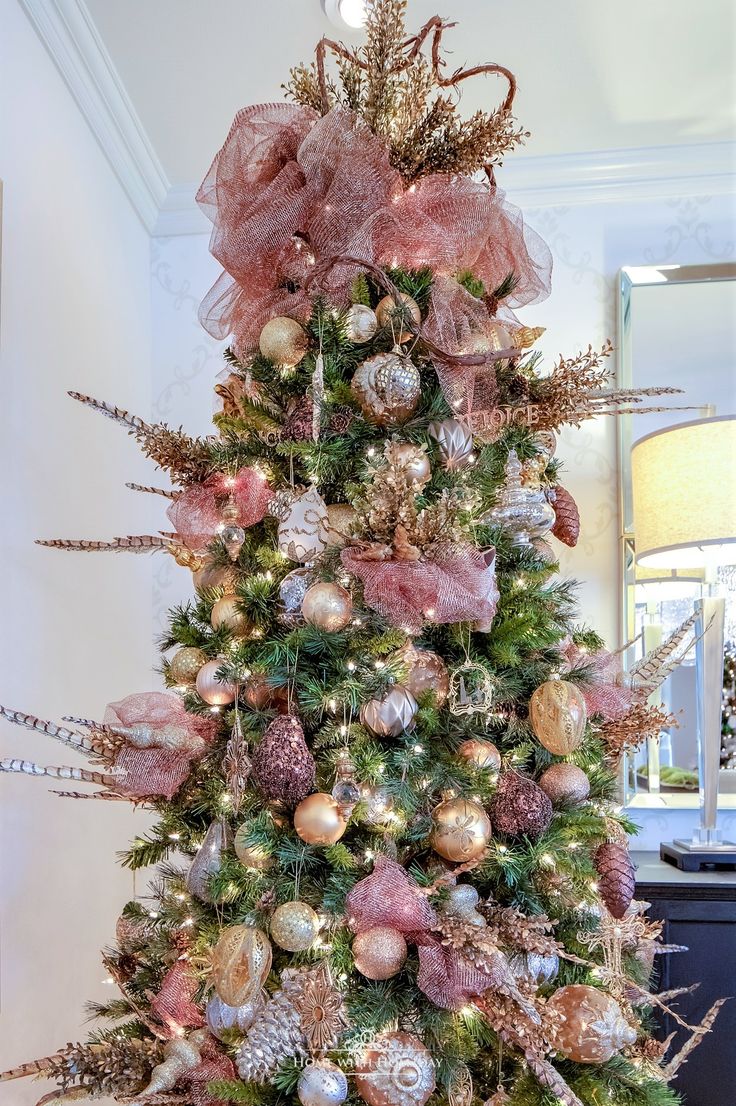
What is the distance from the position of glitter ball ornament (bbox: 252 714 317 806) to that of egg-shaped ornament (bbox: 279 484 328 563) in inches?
8.4

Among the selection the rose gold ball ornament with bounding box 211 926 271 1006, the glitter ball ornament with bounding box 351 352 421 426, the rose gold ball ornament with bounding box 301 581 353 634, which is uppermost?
the glitter ball ornament with bounding box 351 352 421 426

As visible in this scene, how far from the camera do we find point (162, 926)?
88 cm

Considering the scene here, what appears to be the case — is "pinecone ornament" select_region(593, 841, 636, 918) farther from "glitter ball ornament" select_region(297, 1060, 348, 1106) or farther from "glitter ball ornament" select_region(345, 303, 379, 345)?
"glitter ball ornament" select_region(345, 303, 379, 345)

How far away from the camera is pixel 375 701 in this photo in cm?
79

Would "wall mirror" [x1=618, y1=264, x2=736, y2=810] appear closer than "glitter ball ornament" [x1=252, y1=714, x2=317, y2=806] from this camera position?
No

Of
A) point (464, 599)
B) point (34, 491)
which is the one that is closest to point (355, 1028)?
point (464, 599)

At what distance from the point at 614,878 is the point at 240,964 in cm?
45

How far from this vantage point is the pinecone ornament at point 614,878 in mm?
865

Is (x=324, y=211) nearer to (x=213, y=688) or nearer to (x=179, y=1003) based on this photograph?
(x=213, y=688)

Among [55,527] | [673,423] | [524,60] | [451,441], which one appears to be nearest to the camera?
[451,441]

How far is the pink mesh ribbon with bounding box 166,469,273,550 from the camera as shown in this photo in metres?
0.92

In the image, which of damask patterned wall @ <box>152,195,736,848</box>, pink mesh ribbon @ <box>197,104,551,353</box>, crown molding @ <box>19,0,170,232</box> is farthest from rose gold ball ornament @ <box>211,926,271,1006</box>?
crown molding @ <box>19,0,170,232</box>

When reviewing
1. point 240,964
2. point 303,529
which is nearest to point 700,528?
point 303,529

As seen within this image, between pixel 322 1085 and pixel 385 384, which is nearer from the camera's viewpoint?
pixel 322 1085
